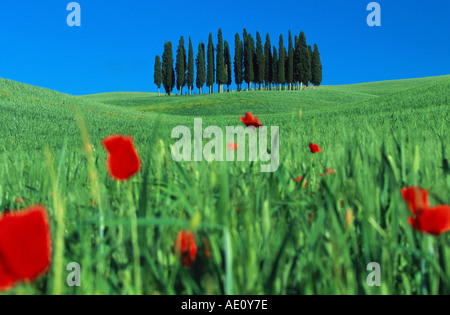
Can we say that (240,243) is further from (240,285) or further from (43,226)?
(43,226)

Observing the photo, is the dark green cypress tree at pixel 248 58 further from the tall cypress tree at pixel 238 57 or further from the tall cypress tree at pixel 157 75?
the tall cypress tree at pixel 157 75

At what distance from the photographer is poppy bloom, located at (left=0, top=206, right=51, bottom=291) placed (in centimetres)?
44

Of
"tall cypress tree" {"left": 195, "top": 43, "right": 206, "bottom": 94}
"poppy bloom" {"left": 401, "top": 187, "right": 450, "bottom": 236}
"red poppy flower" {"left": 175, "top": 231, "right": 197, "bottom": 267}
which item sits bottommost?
"red poppy flower" {"left": 175, "top": 231, "right": 197, "bottom": 267}

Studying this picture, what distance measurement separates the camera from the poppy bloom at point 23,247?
1.44ft

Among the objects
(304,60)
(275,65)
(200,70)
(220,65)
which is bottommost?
(200,70)

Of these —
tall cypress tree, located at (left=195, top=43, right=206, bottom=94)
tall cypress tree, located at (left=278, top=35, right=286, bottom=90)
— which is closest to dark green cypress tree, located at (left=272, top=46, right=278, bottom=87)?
tall cypress tree, located at (left=278, top=35, right=286, bottom=90)

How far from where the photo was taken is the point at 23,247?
0.45 metres

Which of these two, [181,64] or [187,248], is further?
[181,64]

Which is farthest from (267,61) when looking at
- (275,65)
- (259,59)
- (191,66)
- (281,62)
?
(191,66)

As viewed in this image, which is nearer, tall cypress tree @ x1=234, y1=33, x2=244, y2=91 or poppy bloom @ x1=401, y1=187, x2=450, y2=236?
poppy bloom @ x1=401, y1=187, x2=450, y2=236

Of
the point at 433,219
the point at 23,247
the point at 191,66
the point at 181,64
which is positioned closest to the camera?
the point at 23,247

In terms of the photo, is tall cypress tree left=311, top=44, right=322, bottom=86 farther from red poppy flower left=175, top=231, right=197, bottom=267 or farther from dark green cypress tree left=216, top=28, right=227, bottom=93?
red poppy flower left=175, top=231, right=197, bottom=267

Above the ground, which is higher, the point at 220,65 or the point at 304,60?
the point at 304,60

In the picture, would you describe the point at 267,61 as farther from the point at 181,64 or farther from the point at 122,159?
the point at 122,159
